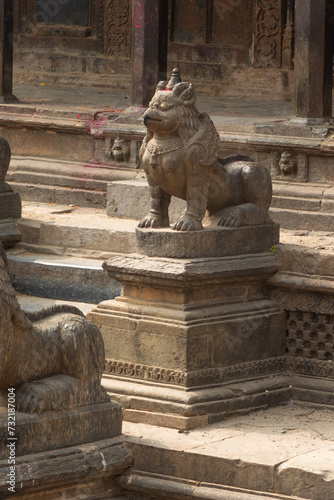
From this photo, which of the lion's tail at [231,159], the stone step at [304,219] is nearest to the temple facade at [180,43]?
the stone step at [304,219]

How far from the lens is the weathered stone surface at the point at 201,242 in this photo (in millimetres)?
7504

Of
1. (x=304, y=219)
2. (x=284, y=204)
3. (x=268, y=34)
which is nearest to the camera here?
(x=304, y=219)

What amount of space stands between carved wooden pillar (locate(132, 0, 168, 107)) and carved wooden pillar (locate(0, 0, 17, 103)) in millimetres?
1586

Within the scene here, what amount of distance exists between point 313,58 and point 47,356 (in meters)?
4.23

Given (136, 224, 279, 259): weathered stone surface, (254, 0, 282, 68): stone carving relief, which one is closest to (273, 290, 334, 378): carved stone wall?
(136, 224, 279, 259): weathered stone surface

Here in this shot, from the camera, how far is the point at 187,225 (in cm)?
752

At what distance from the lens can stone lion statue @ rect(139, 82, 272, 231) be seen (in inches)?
294

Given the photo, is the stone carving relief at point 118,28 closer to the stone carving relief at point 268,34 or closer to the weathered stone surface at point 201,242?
the stone carving relief at point 268,34

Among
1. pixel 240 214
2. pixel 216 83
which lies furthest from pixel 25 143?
pixel 240 214

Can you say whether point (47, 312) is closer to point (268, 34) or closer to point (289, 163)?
point (289, 163)

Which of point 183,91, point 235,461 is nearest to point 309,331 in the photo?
point 235,461

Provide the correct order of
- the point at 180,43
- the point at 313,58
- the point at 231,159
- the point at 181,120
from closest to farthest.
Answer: the point at 181,120, the point at 231,159, the point at 313,58, the point at 180,43

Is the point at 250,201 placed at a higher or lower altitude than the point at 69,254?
higher

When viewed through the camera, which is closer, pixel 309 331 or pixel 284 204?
pixel 309 331
